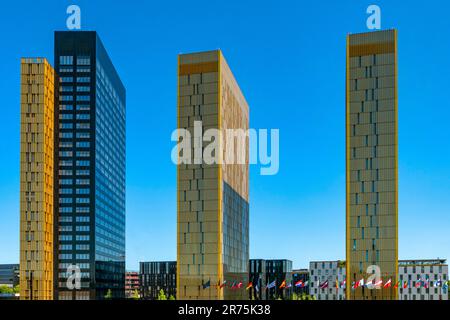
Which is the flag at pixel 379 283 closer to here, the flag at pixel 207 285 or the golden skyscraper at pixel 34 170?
the flag at pixel 207 285

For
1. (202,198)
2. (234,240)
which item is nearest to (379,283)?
(202,198)

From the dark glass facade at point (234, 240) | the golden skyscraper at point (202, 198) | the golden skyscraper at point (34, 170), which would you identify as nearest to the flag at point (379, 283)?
the golden skyscraper at point (202, 198)

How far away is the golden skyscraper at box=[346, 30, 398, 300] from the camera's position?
365ft

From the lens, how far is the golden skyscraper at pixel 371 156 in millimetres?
111375

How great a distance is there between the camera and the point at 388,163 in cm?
11375

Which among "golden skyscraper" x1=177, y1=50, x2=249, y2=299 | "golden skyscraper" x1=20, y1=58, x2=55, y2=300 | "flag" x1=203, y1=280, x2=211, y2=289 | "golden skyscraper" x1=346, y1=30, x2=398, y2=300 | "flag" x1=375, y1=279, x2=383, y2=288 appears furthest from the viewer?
"golden skyscraper" x1=20, y1=58, x2=55, y2=300

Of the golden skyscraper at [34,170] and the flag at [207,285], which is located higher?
the golden skyscraper at [34,170]

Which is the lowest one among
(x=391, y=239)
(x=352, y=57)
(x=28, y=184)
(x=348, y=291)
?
(x=348, y=291)

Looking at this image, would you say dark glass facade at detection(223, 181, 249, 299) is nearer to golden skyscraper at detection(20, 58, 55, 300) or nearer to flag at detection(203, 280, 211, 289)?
flag at detection(203, 280, 211, 289)

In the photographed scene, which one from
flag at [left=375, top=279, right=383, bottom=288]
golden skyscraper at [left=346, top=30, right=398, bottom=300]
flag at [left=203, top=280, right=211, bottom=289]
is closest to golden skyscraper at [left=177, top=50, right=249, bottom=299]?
flag at [left=203, top=280, right=211, bottom=289]
